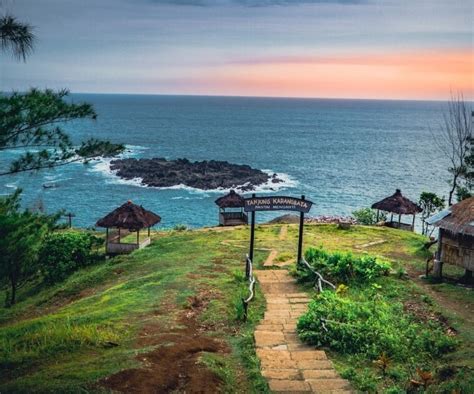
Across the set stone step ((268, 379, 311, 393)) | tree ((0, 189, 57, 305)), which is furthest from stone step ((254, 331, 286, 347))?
tree ((0, 189, 57, 305))

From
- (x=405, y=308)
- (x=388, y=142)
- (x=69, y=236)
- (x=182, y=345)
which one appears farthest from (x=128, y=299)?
(x=388, y=142)

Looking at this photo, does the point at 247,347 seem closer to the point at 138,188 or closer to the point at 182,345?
the point at 182,345

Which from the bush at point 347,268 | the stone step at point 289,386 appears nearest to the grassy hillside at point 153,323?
the stone step at point 289,386

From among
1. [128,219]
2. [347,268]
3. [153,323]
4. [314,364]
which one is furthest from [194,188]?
[314,364]

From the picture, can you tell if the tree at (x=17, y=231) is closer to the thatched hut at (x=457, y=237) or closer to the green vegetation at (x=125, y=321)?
the green vegetation at (x=125, y=321)

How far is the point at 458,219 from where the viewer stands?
17328 mm

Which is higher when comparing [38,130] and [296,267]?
[38,130]

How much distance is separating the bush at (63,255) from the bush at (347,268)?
11613 mm

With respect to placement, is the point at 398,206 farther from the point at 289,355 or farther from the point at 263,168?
the point at 263,168

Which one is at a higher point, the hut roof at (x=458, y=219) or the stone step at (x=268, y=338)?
the hut roof at (x=458, y=219)

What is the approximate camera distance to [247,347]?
11273 millimetres

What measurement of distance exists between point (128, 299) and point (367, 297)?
7.19 metres

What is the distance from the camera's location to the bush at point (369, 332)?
11.4m

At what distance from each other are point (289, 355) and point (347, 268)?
6.56 m
